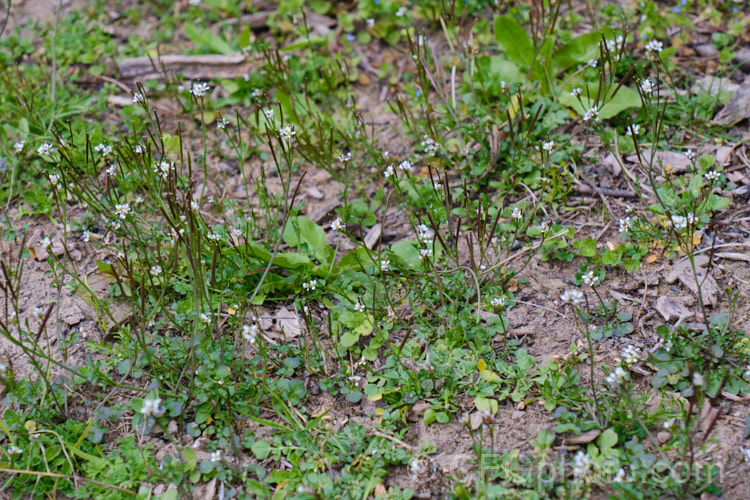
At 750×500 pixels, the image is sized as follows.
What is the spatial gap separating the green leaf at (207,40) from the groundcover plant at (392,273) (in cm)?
2

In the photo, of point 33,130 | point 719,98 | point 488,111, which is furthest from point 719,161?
point 33,130

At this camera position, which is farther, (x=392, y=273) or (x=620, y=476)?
(x=392, y=273)

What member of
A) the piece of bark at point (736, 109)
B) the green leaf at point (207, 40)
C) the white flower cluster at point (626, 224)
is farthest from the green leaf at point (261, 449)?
the piece of bark at point (736, 109)

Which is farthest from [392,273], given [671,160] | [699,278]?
[671,160]

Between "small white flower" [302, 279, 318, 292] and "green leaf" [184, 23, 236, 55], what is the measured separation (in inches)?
89.9

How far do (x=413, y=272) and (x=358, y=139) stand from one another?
1.13 meters

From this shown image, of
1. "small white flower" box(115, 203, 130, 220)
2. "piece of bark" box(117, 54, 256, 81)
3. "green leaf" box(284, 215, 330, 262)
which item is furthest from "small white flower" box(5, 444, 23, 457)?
"piece of bark" box(117, 54, 256, 81)

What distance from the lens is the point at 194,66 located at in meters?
4.34

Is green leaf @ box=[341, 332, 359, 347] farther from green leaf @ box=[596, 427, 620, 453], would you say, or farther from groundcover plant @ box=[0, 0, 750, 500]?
green leaf @ box=[596, 427, 620, 453]

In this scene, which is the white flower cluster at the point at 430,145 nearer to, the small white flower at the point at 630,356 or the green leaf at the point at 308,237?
the green leaf at the point at 308,237

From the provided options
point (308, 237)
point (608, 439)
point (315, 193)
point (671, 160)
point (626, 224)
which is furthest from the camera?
point (315, 193)

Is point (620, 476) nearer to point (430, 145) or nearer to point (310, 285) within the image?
point (310, 285)

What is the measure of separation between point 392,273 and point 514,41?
76.4 inches

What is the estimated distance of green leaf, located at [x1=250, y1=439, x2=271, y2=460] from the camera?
7.79 feet
